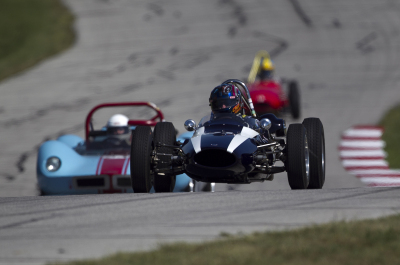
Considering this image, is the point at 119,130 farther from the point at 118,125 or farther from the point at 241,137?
the point at 241,137

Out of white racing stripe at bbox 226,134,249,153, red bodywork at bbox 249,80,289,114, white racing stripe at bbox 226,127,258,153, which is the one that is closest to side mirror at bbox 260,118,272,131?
white racing stripe at bbox 226,127,258,153

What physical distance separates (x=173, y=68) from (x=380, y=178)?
506 inches

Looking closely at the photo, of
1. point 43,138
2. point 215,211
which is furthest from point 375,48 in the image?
point 215,211

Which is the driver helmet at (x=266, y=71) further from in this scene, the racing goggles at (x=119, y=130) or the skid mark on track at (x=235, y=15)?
the skid mark on track at (x=235, y=15)

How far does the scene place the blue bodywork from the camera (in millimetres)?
8920

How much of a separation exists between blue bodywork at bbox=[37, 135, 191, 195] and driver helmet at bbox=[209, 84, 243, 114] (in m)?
1.47

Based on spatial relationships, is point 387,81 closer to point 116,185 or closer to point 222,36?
point 222,36

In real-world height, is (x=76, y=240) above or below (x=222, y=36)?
below

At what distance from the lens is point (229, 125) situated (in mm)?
7703

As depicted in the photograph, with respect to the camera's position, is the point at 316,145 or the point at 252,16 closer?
the point at 316,145

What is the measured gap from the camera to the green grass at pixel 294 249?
428cm

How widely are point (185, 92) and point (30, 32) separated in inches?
388

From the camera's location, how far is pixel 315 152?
25.6 feet

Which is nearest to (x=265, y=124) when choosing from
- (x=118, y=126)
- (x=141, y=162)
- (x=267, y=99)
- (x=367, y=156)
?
(x=141, y=162)
